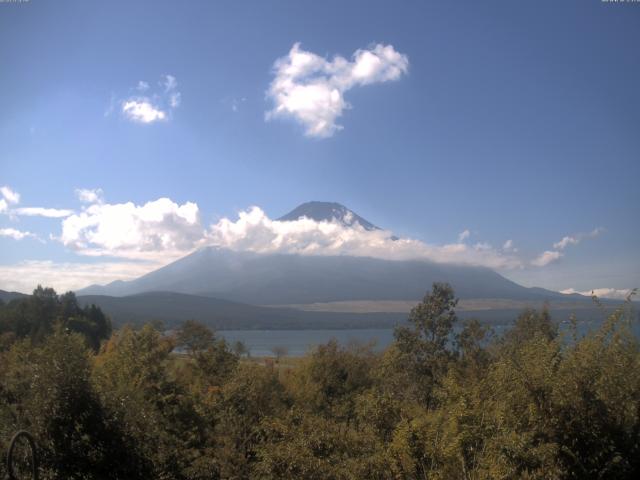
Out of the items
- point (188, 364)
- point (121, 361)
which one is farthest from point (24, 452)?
point (188, 364)

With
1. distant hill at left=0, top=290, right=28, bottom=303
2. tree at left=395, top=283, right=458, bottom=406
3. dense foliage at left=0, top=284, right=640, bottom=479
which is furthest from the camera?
distant hill at left=0, top=290, right=28, bottom=303

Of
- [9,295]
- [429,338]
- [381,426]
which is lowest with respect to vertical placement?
[381,426]

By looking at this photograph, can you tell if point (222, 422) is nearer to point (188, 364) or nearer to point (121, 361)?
point (121, 361)

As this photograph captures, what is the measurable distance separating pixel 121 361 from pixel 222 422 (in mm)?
10024

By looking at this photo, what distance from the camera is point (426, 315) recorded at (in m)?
28.7

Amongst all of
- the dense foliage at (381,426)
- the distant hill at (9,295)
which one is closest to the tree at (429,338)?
the dense foliage at (381,426)

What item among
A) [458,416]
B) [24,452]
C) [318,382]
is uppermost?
[458,416]

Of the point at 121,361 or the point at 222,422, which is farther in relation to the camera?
the point at 121,361

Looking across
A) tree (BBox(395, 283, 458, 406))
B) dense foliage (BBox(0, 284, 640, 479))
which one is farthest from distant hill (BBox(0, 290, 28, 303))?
dense foliage (BBox(0, 284, 640, 479))

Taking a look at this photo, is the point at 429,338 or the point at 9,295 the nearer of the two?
the point at 429,338

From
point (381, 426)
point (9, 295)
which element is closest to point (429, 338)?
point (381, 426)

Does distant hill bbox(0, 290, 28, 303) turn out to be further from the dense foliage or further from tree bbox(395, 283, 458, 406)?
the dense foliage

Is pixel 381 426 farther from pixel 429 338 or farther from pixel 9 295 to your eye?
pixel 9 295

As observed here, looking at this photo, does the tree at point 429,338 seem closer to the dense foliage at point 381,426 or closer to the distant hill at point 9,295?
the dense foliage at point 381,426
